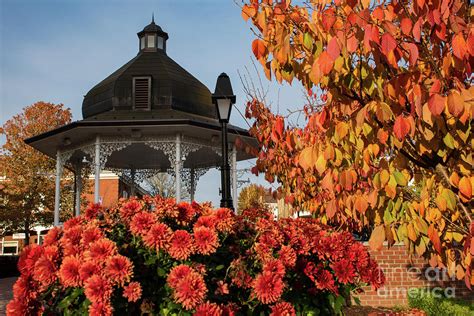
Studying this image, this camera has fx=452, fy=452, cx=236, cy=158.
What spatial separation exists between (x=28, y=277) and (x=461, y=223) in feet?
10.6

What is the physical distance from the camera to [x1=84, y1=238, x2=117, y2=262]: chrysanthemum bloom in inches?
122

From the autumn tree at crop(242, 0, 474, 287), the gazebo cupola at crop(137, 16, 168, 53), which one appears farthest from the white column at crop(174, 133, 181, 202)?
the autumn tree at crop(242, 0, 474, 287)

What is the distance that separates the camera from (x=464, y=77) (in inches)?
109

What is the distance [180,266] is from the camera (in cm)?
309

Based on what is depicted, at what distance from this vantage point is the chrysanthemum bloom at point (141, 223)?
3400mm

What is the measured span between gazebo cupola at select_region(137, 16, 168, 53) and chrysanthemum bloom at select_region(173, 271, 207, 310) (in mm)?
18458

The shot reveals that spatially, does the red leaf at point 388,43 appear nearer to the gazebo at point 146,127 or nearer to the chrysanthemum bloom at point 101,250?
the chrysanthemum bloom at point 101,250

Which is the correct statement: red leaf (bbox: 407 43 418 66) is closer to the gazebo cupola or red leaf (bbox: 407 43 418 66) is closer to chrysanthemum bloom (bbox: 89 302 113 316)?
chrysanthemum bloom (bbox: 89 302 113 316)

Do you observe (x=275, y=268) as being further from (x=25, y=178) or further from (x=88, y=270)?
(x=25, y=178)

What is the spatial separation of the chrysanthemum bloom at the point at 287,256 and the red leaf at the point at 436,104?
1967 millimetres

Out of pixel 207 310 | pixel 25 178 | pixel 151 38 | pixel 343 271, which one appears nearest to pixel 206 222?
pixel 207 310

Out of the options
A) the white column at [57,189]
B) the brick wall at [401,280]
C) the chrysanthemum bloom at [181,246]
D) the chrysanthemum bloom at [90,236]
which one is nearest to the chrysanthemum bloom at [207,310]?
the chrysanthemum bloom at [181,246]

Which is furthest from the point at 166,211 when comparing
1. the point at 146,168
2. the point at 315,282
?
the point at 146,168

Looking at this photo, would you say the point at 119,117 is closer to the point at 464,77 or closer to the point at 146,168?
the point at 146,168
